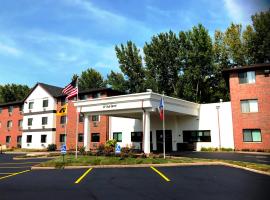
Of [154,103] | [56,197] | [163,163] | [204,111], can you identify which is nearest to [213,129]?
[204,111]

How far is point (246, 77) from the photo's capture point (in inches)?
1162

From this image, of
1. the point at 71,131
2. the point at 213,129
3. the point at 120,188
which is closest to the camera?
the point at 120,188

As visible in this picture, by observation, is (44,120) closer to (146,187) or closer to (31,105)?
(31,105)

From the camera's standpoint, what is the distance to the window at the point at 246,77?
2911 cm

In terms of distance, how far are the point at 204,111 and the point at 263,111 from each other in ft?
21.4

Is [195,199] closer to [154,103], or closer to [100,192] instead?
[100,192]

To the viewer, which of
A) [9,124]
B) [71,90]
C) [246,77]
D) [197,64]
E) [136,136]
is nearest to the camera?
[71,90]

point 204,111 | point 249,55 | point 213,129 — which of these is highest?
point 249,55

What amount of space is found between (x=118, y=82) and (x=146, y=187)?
4474 cm

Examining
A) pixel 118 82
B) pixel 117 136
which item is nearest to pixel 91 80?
pixel 118 82

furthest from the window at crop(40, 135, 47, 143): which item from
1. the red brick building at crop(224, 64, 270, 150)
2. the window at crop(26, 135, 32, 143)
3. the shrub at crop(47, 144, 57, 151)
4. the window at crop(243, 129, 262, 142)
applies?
the window at crop(243, 129, 262, 142)

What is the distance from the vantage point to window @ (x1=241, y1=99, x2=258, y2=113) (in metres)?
28.4

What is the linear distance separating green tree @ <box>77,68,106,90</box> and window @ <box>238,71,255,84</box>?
43.4 metres

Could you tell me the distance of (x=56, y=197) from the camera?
9312 millimetres
